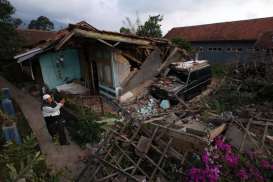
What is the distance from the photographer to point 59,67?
40.2 feet

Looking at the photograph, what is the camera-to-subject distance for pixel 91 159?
557cm

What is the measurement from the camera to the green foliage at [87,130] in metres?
7.13

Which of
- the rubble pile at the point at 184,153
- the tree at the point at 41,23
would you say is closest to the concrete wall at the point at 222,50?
the rubble pile at the point at 184,153

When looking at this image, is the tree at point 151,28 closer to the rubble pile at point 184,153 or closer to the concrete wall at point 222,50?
the concrete wall at point 222,50

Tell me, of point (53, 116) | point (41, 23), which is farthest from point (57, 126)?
point (41, 23)

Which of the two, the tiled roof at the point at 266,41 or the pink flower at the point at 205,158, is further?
the tiled roof at the point at 266,41

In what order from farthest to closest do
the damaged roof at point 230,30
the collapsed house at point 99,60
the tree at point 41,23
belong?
the tree at point 41,23, the damaged roof at point 230,30, the collapsed house at point 99,60

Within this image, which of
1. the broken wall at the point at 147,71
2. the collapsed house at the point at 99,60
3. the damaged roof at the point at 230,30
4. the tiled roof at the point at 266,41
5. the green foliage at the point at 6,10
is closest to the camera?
the collapsed house at the point at 99,60

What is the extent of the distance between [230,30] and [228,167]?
22.2m

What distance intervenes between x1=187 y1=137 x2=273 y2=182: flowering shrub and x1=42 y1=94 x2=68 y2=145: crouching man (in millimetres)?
4452

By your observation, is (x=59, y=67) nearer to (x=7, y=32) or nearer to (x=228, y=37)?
(x=7, y=32)

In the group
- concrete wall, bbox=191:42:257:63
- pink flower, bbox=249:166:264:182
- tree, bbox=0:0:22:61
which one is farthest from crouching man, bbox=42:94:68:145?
concrete wall, bbox=191:42:257:63

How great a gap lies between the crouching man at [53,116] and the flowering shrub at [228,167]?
14.6 ft

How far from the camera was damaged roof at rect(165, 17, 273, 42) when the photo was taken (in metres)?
20.9
